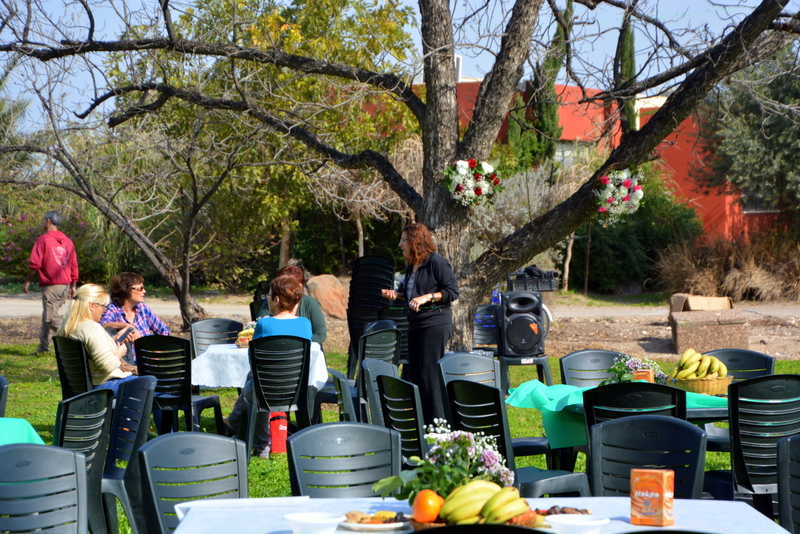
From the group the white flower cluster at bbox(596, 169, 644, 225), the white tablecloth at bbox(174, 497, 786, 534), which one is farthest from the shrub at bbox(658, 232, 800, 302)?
the white tablecloth at bbox(174, 497, 786, 534)

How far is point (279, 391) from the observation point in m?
6.13

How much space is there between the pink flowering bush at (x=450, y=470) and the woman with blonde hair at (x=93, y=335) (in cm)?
396

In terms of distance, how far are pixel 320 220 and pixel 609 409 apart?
755 inches

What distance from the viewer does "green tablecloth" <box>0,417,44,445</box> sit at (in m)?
3.87

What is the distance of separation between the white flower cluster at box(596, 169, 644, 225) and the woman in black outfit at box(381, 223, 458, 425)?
6.70 ft

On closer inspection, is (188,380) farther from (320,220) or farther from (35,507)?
(320,220)

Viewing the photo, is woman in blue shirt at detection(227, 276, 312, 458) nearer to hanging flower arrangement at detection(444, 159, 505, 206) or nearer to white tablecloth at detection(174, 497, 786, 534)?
hanging flower arrangement at detection(444, 159, 505, 206)

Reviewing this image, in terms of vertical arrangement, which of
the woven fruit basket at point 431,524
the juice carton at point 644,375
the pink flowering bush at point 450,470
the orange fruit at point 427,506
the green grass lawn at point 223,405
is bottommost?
the green grass lawn at point 223,405

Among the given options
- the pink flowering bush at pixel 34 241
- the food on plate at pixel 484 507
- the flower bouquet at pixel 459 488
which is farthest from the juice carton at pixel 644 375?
the pink flowering bush at pixel 34 241

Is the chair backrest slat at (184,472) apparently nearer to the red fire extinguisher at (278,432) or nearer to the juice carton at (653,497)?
the juice carton at (653,497)

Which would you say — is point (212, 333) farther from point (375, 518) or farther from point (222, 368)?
point (375, 518)

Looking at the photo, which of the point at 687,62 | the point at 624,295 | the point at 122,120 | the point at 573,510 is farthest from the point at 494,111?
the point at 624,295

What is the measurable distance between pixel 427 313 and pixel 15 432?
11.3 feet

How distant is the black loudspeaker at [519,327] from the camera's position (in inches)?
375
